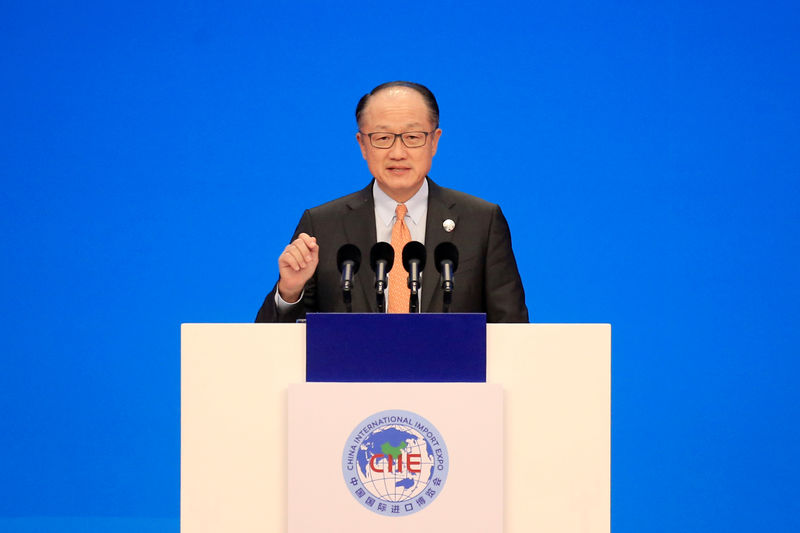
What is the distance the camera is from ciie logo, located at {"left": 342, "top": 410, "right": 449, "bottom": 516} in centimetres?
155

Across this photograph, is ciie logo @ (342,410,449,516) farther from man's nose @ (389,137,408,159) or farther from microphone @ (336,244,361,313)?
man's nose @ (389,137,408,159)

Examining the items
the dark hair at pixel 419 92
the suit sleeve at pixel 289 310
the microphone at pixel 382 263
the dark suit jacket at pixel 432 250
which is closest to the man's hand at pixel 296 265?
the suit sleeve at pixel 289 310

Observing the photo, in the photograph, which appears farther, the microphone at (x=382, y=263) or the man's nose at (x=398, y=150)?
the man's nose at (x=398, y=150)

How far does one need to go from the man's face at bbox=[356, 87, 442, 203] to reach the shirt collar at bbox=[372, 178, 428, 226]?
0.18 ft

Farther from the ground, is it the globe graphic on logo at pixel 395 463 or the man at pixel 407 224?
the man at pixel 407 224

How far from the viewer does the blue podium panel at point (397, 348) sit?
5.19 feet

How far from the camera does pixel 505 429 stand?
1.60 metres

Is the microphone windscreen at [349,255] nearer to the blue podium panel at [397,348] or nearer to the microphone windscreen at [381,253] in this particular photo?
the microphone windscreen at [381,253]

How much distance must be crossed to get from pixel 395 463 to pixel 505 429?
0.71 feet

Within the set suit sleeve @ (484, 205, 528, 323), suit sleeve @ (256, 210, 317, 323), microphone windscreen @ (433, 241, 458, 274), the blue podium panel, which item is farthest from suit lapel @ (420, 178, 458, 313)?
the blue podium panel

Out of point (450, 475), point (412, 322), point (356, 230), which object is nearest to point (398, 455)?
point (450, 475)

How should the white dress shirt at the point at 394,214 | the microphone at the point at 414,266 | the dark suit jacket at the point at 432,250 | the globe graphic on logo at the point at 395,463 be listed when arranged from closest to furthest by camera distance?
the globe graphic on logo at the point at 395,463 < the microphone at the point at 414,266 < the dark suit jacket at the point at 432,250 < the white dress shirt at the point at 394,214

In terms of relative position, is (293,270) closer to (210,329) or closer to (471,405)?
(210,329)

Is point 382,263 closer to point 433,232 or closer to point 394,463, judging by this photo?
point 394,463
